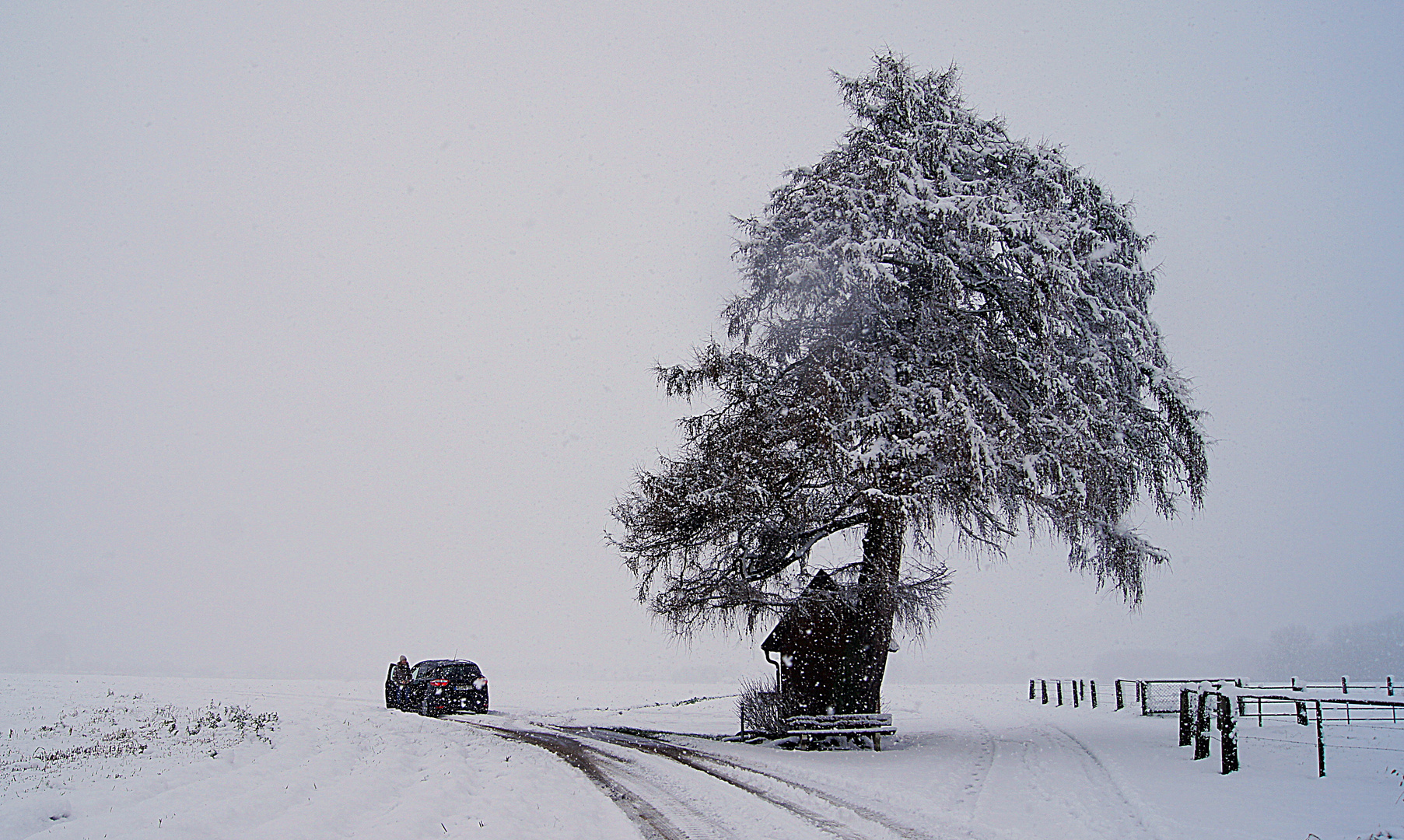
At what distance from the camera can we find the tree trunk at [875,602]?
1658cm

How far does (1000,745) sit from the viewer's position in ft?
54.1

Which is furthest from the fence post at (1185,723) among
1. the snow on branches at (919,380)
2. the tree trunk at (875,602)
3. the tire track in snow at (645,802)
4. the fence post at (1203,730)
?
the tire track in snow at (645,802)

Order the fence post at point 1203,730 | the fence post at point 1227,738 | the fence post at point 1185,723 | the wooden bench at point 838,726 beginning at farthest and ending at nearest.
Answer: the wooden bench at point 838,726 < the fence post at point 1185,723 < the fence post at point 1203,730 < the fence post at point 1227,738

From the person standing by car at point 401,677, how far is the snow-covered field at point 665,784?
10.0 m

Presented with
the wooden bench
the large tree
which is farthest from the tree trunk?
the wooden bench

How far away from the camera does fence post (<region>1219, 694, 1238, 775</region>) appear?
1227 cm

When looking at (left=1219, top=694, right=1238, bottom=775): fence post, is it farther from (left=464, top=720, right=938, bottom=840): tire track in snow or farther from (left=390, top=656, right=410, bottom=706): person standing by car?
(left=390, top=656, right=410, bottom=706): person standing by car

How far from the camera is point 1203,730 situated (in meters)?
13.6

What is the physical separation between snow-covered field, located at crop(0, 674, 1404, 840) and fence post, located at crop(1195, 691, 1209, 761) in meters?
0.24

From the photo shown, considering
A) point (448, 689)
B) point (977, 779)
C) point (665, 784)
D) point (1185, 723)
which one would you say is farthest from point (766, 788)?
point (448, 689)

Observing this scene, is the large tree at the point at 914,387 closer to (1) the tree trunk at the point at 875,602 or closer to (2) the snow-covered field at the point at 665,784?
(1) the tree trunk at the point at 875,602

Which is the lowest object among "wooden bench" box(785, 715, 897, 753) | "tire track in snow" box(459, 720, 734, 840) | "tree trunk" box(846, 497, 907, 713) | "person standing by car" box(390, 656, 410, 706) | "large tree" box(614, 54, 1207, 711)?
"person standing by car" box(390, 656, 410, 706)

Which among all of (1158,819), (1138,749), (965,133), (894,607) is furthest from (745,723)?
(965,133)

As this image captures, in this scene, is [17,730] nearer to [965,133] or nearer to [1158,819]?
[1158,819]
